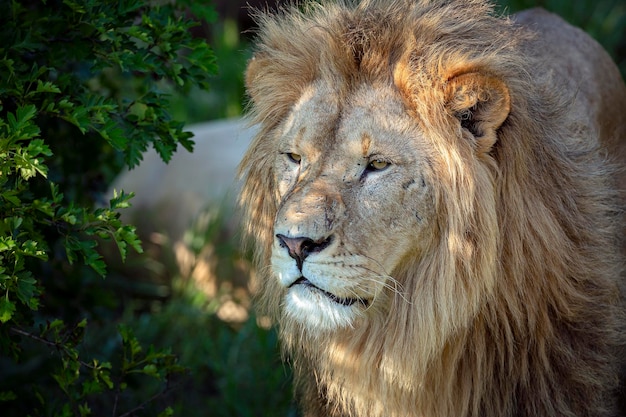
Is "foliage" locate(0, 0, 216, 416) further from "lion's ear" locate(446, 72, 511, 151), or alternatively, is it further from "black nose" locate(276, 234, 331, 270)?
"lion's ear" locate(446, 72, 511, 151)

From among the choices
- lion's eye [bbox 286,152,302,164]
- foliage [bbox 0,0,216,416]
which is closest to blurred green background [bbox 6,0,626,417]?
foliage [bbox 0,0,216,416]

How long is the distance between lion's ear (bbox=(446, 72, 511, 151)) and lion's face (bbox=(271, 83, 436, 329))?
5.9 inches

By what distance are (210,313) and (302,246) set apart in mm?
2919

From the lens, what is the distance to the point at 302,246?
2.47m

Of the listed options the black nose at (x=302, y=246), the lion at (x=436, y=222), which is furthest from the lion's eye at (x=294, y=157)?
the black nose at (x=302, y=246)

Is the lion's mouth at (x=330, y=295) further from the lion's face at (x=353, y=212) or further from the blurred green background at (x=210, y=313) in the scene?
the blurred green background at (x=210, y=313)

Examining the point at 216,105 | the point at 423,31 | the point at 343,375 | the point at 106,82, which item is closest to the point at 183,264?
the point at 106,82

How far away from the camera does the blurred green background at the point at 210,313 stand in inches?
170

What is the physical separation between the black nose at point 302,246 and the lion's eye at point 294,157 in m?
0.40

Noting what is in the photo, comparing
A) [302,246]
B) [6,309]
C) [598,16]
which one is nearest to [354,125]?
[302,246]

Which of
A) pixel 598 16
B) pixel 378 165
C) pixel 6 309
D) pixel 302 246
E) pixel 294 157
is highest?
pixel 598 16

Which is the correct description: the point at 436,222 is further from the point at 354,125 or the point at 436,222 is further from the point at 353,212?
the point at 354,125

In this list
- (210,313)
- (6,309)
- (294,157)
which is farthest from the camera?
(210,313)

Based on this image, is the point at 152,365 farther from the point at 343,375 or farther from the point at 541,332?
the point at 541,332
